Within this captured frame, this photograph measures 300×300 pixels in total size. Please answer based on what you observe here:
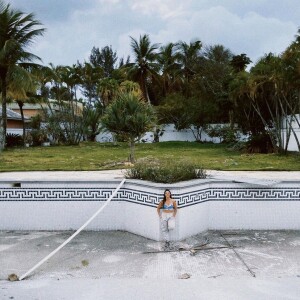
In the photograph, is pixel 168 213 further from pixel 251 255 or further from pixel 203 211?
pixel 251 255

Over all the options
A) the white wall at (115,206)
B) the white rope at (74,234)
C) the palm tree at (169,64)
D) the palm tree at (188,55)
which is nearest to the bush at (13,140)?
the palm tree at (169,64)

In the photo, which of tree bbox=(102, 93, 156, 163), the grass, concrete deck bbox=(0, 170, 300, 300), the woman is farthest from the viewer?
tree bbox=(102, 93, 156, 163)

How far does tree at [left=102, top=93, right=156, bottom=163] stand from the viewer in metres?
11.8

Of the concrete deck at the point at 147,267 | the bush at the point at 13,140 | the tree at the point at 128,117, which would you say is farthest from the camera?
the bush at the point at 13,140

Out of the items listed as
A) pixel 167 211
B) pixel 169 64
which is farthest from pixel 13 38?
pixel 167 211

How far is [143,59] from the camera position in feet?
110

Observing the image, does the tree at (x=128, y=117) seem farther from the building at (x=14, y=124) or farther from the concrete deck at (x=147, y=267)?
the building at (x=14, y=124)

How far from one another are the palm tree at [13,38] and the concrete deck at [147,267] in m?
16.4

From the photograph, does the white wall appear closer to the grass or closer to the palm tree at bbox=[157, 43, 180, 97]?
the grass

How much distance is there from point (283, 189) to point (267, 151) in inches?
507

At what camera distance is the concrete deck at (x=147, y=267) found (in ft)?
12.8

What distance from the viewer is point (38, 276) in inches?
172

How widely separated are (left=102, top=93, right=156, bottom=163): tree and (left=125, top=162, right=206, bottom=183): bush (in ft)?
17.7

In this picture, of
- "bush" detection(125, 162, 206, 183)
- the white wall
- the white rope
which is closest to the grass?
"bush" detection(125, 162, 206, 183)
